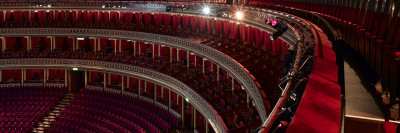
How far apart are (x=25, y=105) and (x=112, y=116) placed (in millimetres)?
Result: 7186

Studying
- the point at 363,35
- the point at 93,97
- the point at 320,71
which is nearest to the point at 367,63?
the point at 363,35

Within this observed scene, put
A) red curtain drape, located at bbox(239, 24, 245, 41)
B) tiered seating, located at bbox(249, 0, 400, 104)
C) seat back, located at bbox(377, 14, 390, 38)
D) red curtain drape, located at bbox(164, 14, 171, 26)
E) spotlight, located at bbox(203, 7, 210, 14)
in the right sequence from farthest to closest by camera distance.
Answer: red curtain drape, located at bbox(164, 14, 171, 26)
spotlight, located at bbox(203, 7, 210, 14)
red curtain drape, located at bbox(239, 24, 245, 41)
seat back, located at bbox(377, 14, 390, 38)
tiered seating, located at bbox(249, 0, 400, 104)

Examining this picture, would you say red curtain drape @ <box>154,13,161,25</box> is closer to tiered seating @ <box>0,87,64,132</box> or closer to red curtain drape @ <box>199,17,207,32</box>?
red curtain drape @ <box>199,17,207,32</box>

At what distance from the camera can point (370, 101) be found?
13.0 ft

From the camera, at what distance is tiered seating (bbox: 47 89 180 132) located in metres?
19.2

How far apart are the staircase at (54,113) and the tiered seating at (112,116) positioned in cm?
70

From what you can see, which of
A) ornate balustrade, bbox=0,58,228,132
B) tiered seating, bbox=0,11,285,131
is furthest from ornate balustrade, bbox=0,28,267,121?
ornate balustrade, bbox=0,58,228,132

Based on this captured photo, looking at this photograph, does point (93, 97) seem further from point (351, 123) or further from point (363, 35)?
point (351, 123)

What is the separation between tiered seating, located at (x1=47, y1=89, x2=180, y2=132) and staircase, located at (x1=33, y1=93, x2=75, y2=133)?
0.70 m

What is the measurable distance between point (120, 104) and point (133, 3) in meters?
7.94

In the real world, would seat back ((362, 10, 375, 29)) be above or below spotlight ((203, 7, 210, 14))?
below

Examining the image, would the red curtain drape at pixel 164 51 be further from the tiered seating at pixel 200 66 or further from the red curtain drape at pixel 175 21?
the red curtain drape at pixel 175 21

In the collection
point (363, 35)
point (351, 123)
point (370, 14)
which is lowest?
point (351, 123)

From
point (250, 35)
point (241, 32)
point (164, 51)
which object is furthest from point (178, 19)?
point (250, 35)
